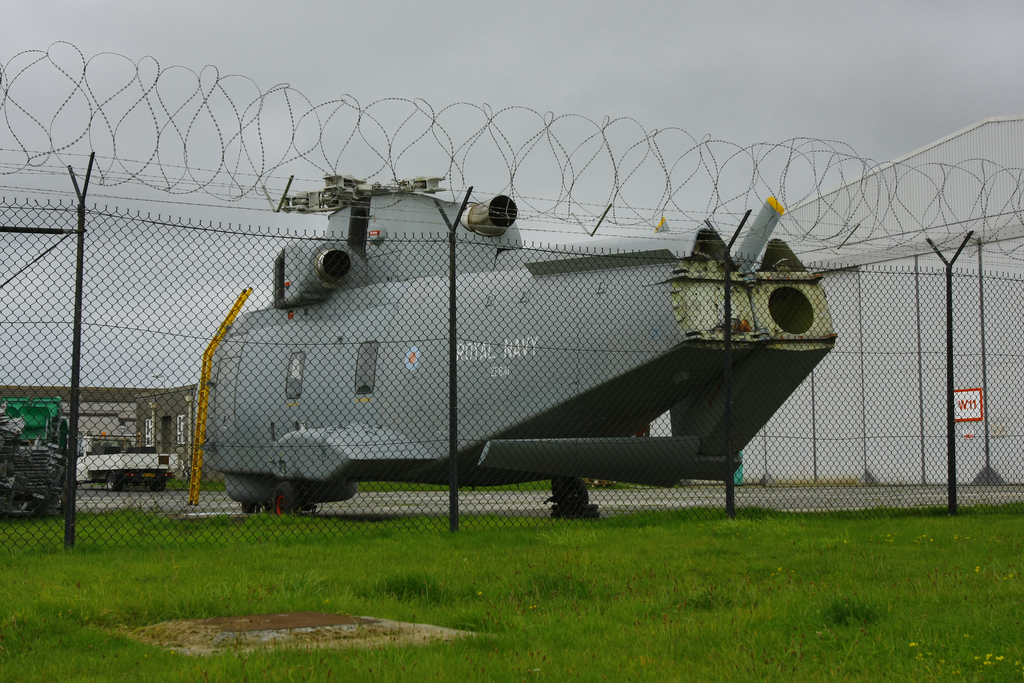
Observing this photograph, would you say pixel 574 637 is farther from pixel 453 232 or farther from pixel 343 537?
pixel 453 232

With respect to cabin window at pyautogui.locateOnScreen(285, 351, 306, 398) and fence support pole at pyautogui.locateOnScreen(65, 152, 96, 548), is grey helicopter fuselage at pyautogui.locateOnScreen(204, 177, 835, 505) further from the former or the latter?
fence support pole at pyautogui.locateOnScreen(65, 152, 96, 548)

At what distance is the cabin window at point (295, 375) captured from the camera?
492 inches

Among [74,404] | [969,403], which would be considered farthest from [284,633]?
[969,403]

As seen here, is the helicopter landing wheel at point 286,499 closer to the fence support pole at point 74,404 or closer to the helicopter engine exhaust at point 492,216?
the helicopter engine exhaust at point 492,216

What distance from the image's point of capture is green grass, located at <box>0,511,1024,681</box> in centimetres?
368

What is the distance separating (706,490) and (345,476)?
433 inches

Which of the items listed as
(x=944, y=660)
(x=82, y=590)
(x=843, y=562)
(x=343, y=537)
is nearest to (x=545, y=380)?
(x=343, y=537)

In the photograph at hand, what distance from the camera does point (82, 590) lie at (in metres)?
5.09

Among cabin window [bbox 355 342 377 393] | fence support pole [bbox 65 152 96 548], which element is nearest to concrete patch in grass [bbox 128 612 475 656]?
fence support pole [bbox 65 152 96 548]

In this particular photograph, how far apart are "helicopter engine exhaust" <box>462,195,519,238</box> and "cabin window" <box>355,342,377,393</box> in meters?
1.90

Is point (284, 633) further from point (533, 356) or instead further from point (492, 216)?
point (492, 216)

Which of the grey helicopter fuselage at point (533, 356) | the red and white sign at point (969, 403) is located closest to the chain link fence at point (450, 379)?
the grey helicopter fuselage at point (533, 356)

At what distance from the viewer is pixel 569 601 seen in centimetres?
522

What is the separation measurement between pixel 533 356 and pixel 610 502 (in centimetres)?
630
